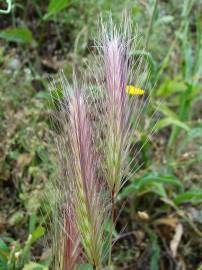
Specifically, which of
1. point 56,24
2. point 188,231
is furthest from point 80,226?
point 56,24

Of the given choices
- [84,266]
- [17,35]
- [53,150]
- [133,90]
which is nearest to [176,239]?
[53,150]

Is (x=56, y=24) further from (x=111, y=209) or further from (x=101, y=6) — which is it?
(x=111, y=209)

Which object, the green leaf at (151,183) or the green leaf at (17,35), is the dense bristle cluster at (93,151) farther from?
the green leaf at (17,35)

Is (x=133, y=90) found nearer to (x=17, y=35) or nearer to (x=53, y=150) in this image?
(x=53, y=150)

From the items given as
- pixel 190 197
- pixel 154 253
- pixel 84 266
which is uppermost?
pixel 84 266

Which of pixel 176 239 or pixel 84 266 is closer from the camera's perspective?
pixel 84 266

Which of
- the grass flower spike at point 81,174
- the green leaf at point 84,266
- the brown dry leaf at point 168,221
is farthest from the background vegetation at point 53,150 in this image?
the grass flower spike at point 81,174

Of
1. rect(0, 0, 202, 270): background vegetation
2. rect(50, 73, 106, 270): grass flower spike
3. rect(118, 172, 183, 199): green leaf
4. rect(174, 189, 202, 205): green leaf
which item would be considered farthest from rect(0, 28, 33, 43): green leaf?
rect(50, 73, 106, 270): grass flower spike
